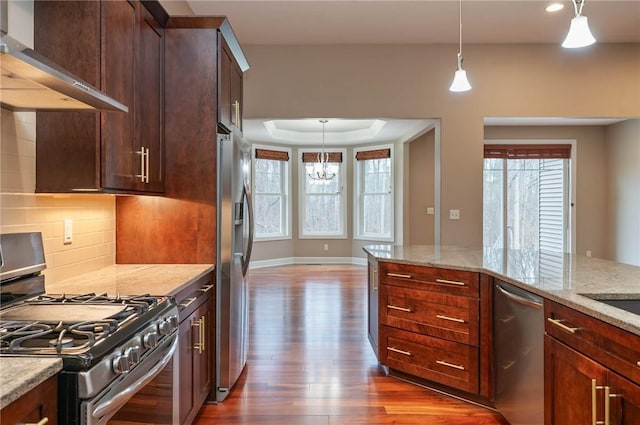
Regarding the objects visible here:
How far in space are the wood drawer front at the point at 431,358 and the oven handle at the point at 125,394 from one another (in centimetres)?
165

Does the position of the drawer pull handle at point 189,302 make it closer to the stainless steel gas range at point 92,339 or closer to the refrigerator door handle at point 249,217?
the stainless steel gas range at point 92,339

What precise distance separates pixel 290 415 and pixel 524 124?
19.3 feet

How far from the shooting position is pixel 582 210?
258 inches

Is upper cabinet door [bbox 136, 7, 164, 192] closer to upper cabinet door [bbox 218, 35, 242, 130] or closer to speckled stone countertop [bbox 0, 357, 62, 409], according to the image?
upper cabinet door [bbox 218, 35, 242, 130]

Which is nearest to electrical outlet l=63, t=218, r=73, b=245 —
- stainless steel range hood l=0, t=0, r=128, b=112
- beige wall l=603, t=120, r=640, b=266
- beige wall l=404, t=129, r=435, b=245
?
stainless steel range hood l=0, t=0, r=128, b=112

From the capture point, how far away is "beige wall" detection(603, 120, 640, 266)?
577 centimetres

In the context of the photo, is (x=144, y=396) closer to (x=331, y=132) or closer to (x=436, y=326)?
(x=436, y=326)

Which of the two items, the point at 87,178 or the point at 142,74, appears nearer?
the point at 87,178

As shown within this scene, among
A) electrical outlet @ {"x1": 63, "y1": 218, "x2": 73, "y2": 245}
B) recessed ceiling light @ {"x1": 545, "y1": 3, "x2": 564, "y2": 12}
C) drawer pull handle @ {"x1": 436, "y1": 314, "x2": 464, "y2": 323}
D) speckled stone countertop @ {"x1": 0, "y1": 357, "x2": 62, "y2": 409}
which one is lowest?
drawer pull handle @ {"x1": 436, "y1": 314, "x2": 464, "y2": 323}

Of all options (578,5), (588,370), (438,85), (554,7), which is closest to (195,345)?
(588,370)

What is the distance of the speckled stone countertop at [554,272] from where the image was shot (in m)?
1.54

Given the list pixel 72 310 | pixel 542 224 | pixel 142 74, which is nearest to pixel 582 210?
pixel 542 224

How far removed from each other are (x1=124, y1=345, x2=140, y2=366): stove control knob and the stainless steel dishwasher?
1673 millimetres

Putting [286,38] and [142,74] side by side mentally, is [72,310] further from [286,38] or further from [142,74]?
[286,38]
